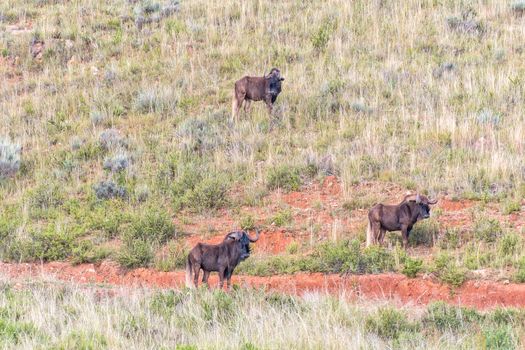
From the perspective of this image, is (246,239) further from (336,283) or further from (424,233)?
(424,233)

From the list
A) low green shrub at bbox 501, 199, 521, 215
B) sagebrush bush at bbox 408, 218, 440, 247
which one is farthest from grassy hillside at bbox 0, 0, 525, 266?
sagebrush bush at bbox 408, 218, 440, 247

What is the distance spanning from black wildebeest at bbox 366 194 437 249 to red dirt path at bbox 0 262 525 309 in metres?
1.18

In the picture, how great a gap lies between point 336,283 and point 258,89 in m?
7.37

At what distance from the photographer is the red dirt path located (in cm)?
1212

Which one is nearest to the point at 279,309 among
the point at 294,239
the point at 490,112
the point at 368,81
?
the point at 294,239

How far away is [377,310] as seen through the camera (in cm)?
1016

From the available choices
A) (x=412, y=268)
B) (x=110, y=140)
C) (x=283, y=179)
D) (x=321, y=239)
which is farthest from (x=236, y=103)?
(x=412, y=268)

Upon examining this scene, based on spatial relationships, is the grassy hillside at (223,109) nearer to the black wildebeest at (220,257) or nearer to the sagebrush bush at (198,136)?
the sagebrush bush at (198,136)

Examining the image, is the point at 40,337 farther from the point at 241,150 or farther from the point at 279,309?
the point at 241,150

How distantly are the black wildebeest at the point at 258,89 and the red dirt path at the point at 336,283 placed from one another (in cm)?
617

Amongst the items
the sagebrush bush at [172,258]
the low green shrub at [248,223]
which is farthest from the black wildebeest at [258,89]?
the sagebrush bush at [172,258]

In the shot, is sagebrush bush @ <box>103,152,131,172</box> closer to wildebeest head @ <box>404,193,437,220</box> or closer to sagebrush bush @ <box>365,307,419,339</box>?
wildebeest head @ <box>404,193,437,220</box>

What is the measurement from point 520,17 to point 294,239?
1219 centimetres

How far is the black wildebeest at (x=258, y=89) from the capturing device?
63.3ft
